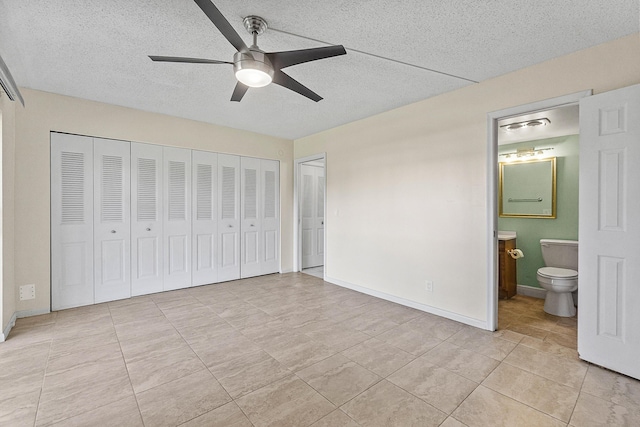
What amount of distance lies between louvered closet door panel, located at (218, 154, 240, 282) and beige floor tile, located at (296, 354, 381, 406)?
2933 mm

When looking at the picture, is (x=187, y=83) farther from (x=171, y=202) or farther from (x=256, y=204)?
(x=256, y=204)

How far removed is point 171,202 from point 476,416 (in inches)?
166

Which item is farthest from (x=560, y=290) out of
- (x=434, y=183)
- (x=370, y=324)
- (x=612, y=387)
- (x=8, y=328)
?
(x=8, y=328)

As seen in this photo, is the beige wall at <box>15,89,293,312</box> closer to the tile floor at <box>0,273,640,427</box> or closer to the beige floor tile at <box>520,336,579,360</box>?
the tile floor at <box>0,273,640,427</box>

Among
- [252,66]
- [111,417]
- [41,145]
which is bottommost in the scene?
[111,417]

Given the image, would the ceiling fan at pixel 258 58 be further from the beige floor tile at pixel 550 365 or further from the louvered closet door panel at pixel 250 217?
the louvered closet door panel at pixel 250 217

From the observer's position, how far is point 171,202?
4203mm

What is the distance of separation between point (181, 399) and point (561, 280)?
387cm

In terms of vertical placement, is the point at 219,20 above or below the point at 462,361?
above

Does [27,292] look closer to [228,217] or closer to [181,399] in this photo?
[228,217]

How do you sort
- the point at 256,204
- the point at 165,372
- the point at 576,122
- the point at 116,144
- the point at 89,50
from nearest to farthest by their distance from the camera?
1. the point at 165,372
2. the point at 89,50
3. the point at 576,122
4. the point at 116,144
5. the point at 256,204

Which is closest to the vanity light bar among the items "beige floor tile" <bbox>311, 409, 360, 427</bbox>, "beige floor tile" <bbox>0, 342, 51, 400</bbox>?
"beige floor tile" <bbox>311, 409, 360, 427</bbox>

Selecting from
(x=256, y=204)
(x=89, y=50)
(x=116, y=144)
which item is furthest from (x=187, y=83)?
(x=256, y=204)

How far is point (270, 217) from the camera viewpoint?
5.29m
